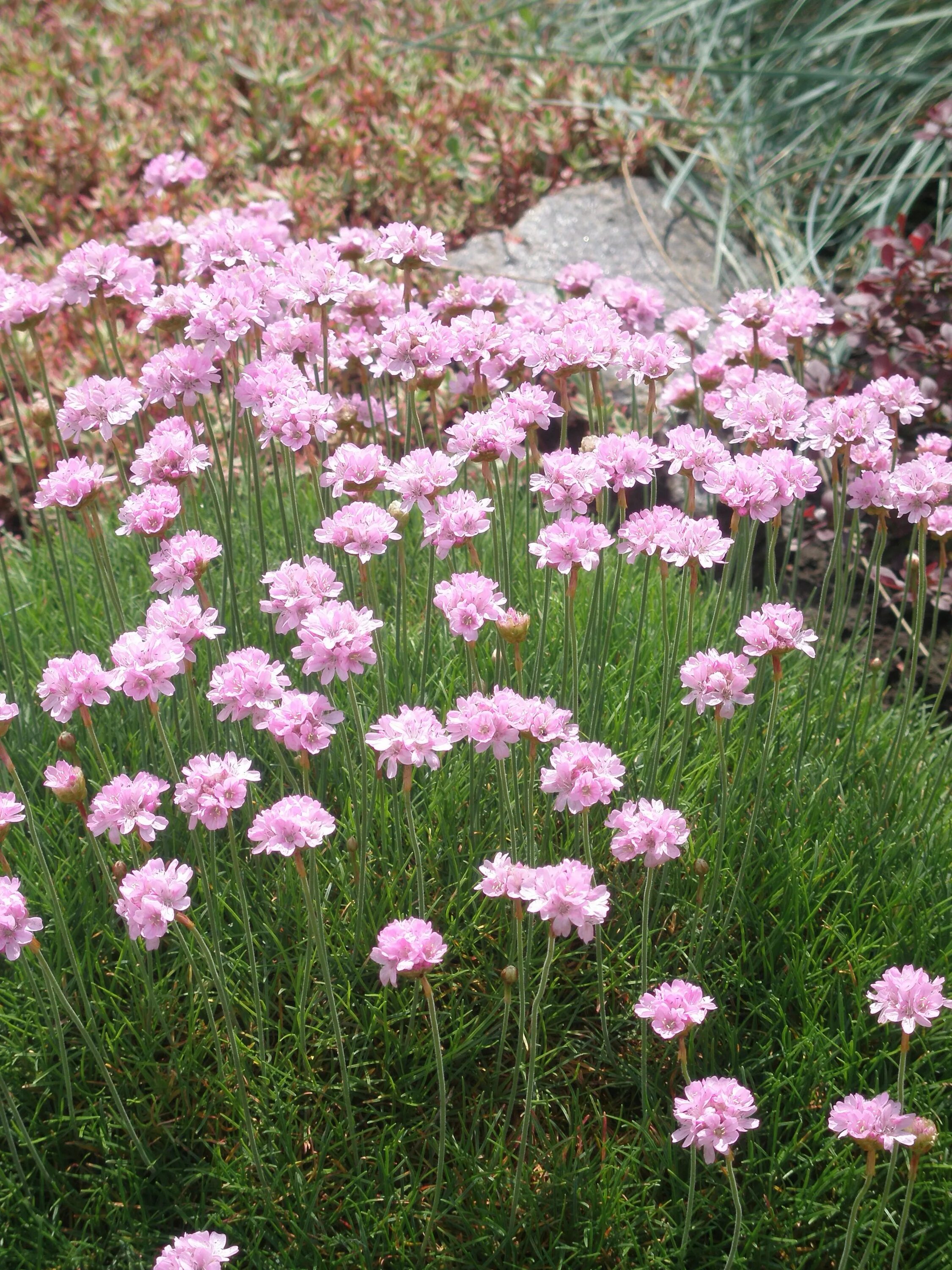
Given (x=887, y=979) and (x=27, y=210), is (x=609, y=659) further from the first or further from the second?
(x=27, y=210)

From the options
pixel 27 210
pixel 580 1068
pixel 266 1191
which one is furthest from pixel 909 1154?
pixel 27 210

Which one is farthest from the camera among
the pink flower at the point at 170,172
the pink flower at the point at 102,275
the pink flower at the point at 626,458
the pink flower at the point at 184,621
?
the pink flower at the point at 170,172

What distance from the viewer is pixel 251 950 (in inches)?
77.0

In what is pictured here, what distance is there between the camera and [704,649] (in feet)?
8.39

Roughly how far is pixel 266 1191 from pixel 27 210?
5.06m

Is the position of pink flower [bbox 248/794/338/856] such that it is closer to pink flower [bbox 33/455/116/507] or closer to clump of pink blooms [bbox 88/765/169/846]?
clump of pink blooms [bbox 88/765/169/846]

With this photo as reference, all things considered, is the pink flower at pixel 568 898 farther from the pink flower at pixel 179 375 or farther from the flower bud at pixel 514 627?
the pink flower at pixel 179 375

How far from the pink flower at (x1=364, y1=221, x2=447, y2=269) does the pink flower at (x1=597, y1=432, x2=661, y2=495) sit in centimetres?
59

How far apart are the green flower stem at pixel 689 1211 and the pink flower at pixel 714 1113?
6 cm

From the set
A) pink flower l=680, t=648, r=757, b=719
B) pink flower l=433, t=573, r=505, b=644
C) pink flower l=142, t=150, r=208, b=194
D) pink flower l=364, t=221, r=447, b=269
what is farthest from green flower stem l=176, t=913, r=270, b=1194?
pink flower l=142, t=150, r=208, b=194

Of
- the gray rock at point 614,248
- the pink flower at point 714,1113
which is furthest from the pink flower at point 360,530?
the gray rock at point 614,248

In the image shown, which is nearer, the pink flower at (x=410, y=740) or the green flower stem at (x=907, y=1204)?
the green flower stem at (x=907, y=1204)

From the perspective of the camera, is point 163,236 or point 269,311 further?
point 163,236

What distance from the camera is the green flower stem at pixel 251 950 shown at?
1870mm
